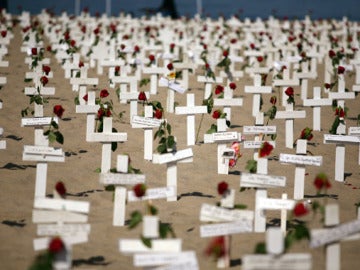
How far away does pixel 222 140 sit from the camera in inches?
342

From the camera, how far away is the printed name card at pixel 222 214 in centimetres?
568

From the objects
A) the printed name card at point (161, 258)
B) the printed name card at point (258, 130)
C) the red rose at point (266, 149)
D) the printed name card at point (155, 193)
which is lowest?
the printed name card at point (161, 258)

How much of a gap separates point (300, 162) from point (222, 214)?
1780 millimetres

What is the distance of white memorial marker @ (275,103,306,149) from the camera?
993 cm

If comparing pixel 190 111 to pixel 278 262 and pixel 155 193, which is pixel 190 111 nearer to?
pixel 155 193

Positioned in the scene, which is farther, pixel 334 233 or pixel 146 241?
pixel 334 233

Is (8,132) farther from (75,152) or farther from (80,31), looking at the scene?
(80,31)

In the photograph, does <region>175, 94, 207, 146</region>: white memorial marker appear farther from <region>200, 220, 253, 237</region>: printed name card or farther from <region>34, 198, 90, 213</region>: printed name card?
<region>200, 220, 253, 237</region>: printed name card

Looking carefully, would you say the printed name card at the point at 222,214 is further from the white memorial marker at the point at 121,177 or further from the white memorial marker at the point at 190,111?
the white memorial marker at the point at 190,111

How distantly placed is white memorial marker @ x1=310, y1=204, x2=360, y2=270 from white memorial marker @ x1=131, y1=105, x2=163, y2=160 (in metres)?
3.72

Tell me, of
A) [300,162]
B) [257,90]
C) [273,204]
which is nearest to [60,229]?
[273,204]

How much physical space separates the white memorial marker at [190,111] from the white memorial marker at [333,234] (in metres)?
4.63

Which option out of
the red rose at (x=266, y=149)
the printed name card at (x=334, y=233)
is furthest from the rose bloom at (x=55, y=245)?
the red rose at (x=266, y=149)

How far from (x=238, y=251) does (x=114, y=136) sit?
235cm
